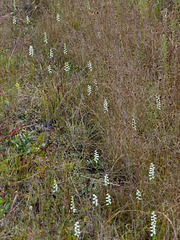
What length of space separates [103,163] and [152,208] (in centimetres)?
72

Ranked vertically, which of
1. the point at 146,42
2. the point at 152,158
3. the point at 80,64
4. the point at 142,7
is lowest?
the point at 152,158

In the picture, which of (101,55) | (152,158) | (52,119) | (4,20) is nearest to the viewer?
(152,158)

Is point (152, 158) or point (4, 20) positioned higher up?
point (4, 20)

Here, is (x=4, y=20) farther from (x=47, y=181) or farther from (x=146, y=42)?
(x=47, y=181)

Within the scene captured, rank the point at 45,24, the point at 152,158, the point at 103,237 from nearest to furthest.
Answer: the point at 103,237 < the point at 152,158 < the point at 45,24

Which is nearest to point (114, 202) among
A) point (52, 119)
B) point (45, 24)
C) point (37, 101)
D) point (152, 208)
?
A: point (152, 208)

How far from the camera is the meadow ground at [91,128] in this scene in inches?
89.5

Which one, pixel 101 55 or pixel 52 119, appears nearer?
pixel 52 119

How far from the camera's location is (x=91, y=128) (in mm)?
3377

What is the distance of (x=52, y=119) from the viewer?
3.51 meters

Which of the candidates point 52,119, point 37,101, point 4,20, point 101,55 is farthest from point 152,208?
point 4,20

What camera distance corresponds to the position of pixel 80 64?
162 inches

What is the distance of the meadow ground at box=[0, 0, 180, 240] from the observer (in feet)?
7.46

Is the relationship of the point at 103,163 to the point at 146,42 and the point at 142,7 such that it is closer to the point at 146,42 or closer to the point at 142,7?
the point at 146,42
